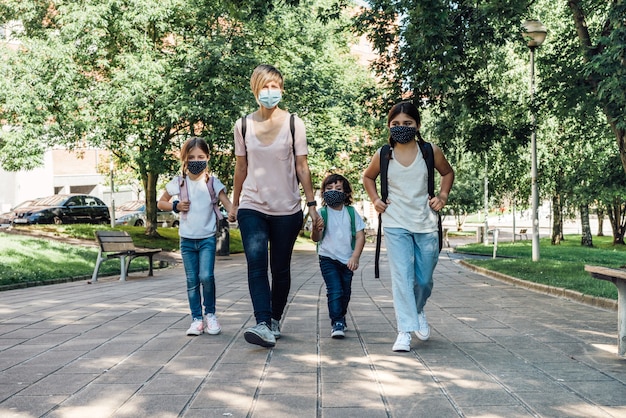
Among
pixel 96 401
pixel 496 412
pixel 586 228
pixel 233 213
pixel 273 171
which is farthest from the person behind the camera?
pixel 586 228

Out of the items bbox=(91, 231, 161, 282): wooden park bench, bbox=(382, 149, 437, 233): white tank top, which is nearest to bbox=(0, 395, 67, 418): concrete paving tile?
bbox=(382, 149, 437, 233): white tank top

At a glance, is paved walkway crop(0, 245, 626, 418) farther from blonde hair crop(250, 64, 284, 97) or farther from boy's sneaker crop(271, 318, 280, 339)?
blonde hair crop(250, 64, 284, 97)

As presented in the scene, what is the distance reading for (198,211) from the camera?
20.5ft

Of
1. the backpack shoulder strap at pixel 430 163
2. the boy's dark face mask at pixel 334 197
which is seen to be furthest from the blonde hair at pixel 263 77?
the backpack shoulder strap at pixel 430 163

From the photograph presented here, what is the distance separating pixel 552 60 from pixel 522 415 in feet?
41.6

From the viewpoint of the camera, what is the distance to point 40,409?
12.8ft

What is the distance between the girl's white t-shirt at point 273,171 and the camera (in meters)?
5.45

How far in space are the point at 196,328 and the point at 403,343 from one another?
75.3 inches

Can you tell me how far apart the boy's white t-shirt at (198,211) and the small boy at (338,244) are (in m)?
0.96

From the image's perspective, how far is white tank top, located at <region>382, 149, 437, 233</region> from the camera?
18.1 ft

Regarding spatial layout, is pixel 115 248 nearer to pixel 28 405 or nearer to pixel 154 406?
pixel 28 405

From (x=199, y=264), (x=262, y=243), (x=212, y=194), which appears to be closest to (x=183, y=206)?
(x=212, y=194)

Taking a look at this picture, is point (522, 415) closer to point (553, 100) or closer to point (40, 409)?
point (40, 409)

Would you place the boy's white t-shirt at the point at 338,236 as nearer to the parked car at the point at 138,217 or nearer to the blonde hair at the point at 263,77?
the blonde hair at the point at 263,77
